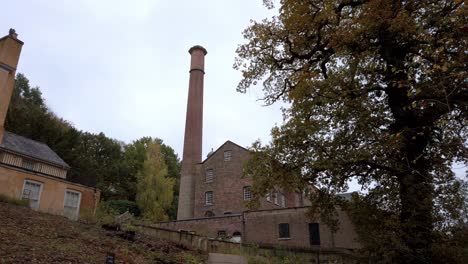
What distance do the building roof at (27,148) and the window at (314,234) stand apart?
19445 millimetres

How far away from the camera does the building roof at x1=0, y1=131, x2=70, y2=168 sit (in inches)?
951

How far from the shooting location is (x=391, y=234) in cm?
1130

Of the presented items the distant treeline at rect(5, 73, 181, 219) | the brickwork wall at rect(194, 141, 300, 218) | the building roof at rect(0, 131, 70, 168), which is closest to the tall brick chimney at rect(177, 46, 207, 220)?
the brickwork wall at rect(194, 141, 300, 218)

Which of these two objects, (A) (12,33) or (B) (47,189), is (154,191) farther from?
(A) (12,33)

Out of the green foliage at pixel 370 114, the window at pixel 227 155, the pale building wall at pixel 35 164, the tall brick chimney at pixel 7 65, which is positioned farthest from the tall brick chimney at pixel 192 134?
the green foliage at pixel 370 114

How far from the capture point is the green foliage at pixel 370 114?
436 inches

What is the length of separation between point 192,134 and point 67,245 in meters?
31.7

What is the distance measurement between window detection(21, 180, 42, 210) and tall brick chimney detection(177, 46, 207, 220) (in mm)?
18950

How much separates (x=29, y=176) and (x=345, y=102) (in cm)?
1820

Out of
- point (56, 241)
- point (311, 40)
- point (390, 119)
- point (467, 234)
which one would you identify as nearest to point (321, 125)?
Result: point (390, 119)

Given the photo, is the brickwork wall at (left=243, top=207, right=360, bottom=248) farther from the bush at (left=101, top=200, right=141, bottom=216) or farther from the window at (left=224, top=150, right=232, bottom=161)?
the bush at (left=101, top=200, right=141, bottom=216)

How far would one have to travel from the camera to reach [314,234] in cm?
2645

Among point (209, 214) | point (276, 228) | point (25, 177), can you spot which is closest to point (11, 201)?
point (25, 177)

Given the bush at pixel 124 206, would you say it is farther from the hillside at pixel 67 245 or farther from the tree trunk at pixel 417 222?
the tree trunk at pixel 417 222
